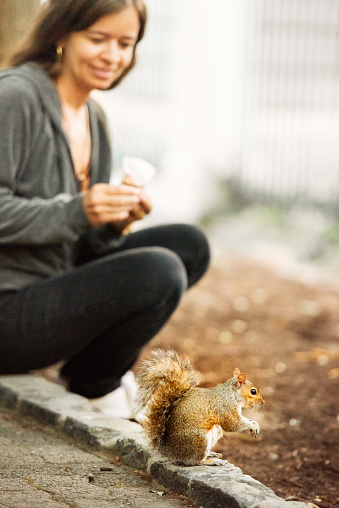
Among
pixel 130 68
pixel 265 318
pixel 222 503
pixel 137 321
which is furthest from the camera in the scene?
pixel 265 318

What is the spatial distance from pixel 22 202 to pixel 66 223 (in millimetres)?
171

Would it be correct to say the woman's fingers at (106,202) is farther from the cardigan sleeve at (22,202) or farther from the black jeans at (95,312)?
the black jeans at (95,312)

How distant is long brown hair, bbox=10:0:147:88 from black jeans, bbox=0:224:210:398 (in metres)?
0.81

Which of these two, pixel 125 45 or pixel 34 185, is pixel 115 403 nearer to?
pixel 34 185

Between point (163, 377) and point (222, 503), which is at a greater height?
point (163, 377)

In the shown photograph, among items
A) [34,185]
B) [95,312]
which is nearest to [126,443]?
[95,312]

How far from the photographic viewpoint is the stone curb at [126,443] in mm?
1767

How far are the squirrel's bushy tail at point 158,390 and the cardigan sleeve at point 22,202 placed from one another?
77 cm

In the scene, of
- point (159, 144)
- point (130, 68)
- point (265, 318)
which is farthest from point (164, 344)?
point (159, 144)

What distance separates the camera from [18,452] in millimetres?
2131

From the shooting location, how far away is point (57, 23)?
2.61 m

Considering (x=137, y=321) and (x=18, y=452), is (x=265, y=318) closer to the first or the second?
(x=137, y=321)

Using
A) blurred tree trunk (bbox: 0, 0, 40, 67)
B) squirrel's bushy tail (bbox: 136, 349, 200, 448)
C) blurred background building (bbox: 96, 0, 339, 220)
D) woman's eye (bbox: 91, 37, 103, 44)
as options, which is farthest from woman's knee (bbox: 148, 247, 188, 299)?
blurred background building (bbox: 96, 0, 339, 220)

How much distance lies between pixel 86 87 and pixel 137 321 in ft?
3.02
